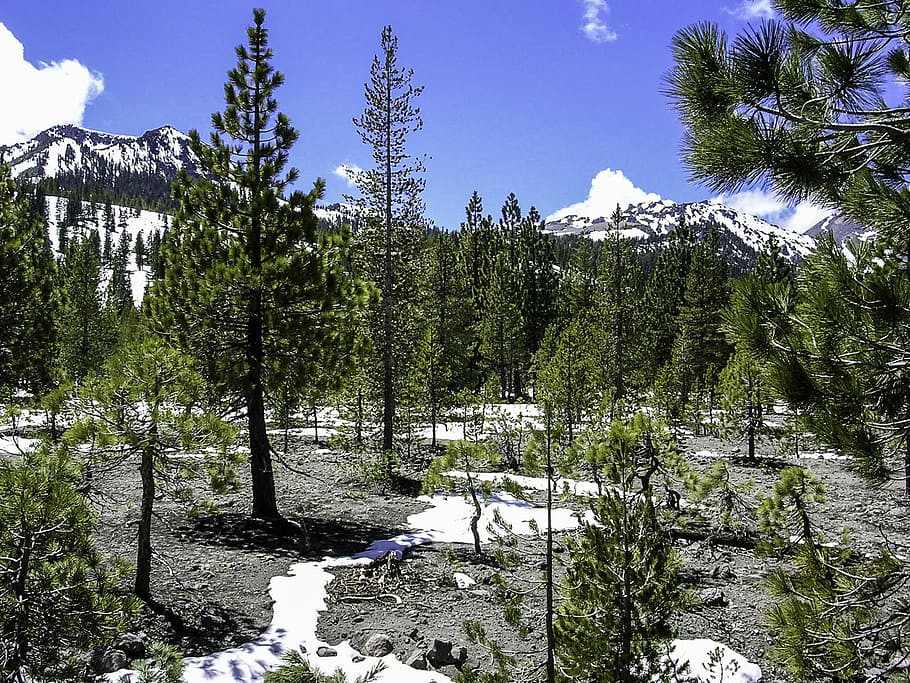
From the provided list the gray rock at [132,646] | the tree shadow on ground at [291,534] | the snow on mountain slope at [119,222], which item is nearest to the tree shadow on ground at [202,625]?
the gray rock at [132,646]

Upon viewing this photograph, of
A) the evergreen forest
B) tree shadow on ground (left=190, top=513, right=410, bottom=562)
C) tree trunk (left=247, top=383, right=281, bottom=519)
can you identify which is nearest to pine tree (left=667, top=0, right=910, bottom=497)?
the evergreen forest

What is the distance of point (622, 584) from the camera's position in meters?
3.93

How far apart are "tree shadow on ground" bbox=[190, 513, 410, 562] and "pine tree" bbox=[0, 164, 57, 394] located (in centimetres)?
501

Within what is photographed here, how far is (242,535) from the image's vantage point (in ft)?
34.2

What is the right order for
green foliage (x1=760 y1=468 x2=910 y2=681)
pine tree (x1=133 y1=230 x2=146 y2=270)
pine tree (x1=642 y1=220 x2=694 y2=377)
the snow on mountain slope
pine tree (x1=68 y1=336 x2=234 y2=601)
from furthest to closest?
the snow on mountain slope → pine tree (x1=133 y1=230 x2=146 y2=270) → pine tree (x1=642 y1=220 x2=694 y2=377) → pine tree (x1=68 y1=336 x2=234 y2=601) → green foliage (x1=760 y1=468 x2=910 y2=681)

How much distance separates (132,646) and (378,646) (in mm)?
2574

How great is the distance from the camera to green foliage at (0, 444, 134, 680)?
2973 mm

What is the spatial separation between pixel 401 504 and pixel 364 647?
750cm

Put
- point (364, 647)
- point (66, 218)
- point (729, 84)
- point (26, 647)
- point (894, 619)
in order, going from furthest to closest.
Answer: point (66, 218) < point (364, 647) < point (729, 84) < point (894, 619) < point (26, 647)

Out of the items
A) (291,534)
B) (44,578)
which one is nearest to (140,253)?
(291,534)

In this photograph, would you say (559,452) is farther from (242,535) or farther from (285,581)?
(242,535)

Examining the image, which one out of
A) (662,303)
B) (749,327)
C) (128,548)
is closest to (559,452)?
(749,327)

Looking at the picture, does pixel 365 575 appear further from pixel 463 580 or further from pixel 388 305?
pixel 388 305

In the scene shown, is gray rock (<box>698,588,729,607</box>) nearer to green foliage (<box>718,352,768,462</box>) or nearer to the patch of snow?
the patch of snow
